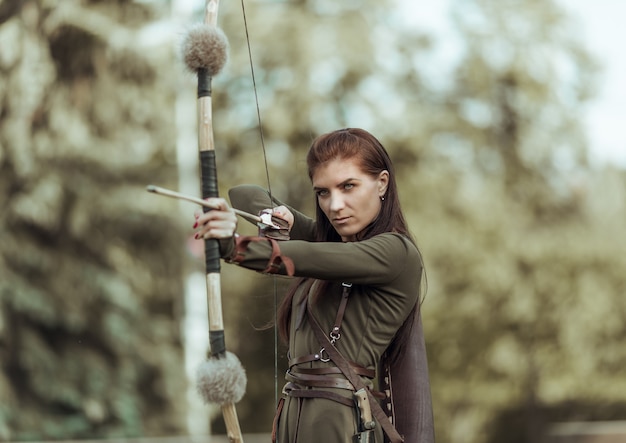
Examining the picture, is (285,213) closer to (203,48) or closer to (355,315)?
(355,315)

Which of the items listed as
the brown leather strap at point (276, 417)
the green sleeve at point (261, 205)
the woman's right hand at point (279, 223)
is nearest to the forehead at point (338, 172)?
the woman's right hand at point (279, 223)

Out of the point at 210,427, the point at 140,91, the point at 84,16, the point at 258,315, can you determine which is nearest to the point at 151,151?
the point at 140,91

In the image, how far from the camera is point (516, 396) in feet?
44.6

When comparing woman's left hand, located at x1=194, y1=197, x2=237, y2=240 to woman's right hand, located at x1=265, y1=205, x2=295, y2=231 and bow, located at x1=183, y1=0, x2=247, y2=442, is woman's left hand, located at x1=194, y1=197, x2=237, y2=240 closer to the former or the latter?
bow, located at x1=183, y1=0, x2=247, y2=442

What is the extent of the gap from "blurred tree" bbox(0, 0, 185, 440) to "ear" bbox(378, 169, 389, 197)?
7.24 meters

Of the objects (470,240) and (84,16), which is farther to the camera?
(470,240)

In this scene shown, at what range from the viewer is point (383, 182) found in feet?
10.9

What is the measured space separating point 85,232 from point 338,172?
812cm

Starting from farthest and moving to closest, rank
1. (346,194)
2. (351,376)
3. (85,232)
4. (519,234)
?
(519,234) → (85,232) → (346,194) → (351,376)

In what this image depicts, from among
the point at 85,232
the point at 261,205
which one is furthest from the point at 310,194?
the point at 261,205

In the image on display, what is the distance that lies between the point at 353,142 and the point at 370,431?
0.88 meters

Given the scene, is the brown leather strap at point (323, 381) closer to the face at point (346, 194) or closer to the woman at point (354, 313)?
the woman at point (354, 313)

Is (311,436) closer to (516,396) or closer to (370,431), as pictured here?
(370,431)

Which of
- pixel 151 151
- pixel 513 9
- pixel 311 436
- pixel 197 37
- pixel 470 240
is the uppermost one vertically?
pixel 513 9
